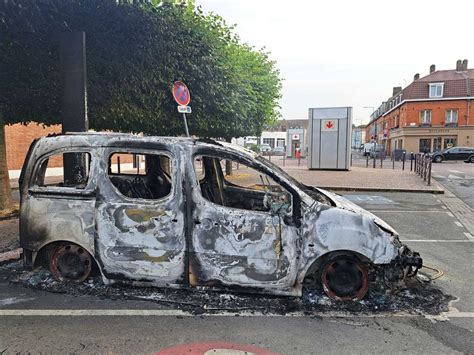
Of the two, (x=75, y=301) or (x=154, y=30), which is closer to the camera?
(x=75, y=301)

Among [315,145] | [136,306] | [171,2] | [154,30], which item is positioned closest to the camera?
[136,306]

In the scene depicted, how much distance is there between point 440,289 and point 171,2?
25.4 ft

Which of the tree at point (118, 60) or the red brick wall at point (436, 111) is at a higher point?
the red brick wall at point (436, 111)

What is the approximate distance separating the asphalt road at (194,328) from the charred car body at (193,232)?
0.37m

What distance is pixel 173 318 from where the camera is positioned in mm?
3381

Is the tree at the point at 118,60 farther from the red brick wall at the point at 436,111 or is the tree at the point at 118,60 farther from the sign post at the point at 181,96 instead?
the red brick wall at the point at 436,111

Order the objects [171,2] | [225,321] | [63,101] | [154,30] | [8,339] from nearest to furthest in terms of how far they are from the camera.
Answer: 1. [8,339]
2. [225,321]
3. [63,101]
4. [154,30]
5. [171,2]

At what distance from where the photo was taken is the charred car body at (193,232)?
3.56 m

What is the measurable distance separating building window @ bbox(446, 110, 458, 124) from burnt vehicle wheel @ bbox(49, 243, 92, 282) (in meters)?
44.0

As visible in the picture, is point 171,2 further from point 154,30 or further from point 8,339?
point 8,339

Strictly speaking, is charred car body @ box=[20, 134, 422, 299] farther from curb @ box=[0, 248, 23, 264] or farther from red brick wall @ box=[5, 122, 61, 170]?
red brick wall @ box=[5, 122, 61, 170]

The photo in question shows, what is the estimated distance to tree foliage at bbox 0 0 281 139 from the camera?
5996 mm

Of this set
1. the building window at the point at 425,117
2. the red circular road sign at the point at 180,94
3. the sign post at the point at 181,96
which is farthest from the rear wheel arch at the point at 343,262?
the building window at the point at 425,117

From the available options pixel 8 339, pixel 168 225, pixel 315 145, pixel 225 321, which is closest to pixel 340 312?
pixel 225 321
